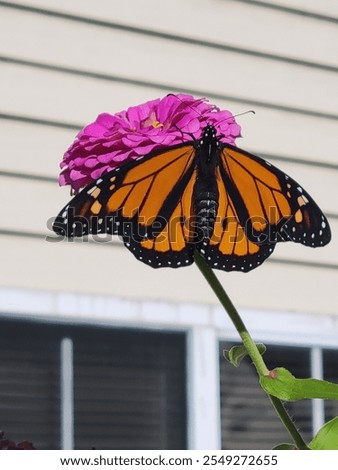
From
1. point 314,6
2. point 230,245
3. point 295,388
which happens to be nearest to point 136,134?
point 230,245

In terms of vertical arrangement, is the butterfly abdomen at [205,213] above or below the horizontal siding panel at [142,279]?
below

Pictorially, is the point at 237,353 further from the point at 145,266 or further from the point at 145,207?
the point at 145,266

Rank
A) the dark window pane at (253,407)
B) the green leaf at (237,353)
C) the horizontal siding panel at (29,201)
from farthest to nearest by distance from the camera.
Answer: the dark window pane at (253,407) → the horizontal siding panel at (29,201) → the green leaf at (237,353)

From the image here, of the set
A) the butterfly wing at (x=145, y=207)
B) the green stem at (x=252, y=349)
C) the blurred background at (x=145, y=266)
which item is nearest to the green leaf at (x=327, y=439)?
the green stem at (x=252, y=349)

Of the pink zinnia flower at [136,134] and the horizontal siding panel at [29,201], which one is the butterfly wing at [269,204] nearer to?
the pink zinnia flower at [136,134]

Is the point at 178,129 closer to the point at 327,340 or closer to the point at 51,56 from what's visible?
the point at 51,56
